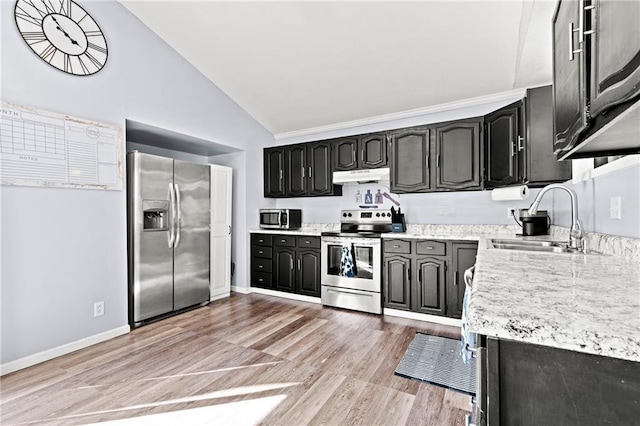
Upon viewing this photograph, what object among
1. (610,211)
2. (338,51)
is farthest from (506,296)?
(338,51)

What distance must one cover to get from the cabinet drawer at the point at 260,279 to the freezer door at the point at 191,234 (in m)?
0.80

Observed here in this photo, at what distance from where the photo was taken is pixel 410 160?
3.82m

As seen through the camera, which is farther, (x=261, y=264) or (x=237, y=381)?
(x=261, y=264)

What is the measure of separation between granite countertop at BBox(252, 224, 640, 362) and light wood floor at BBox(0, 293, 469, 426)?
1.17 metres

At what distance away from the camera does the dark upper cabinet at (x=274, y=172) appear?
4.77 m

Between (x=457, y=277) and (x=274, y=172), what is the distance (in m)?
3.00

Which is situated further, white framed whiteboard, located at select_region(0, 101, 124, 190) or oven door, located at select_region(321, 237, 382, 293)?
oven door, located at select_region(321, 237, 382, 293)

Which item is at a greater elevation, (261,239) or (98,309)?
(261,239)

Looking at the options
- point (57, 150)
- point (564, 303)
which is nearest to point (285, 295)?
point (57, 150)

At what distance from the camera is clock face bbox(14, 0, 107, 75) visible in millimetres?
2477

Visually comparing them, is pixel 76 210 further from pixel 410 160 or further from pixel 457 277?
pixel 457 277

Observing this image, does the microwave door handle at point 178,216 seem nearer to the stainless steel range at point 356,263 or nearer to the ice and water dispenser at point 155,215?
the ice and water dispenser at point 155,215

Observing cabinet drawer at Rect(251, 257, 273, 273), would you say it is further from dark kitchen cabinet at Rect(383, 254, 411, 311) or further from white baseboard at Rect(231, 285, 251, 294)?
dark kitchen cabinet at Rect(383, 254, 411, 311)

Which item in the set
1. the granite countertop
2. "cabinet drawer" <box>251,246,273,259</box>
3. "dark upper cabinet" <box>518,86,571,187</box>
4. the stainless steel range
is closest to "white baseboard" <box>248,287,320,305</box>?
the stainless steel range
